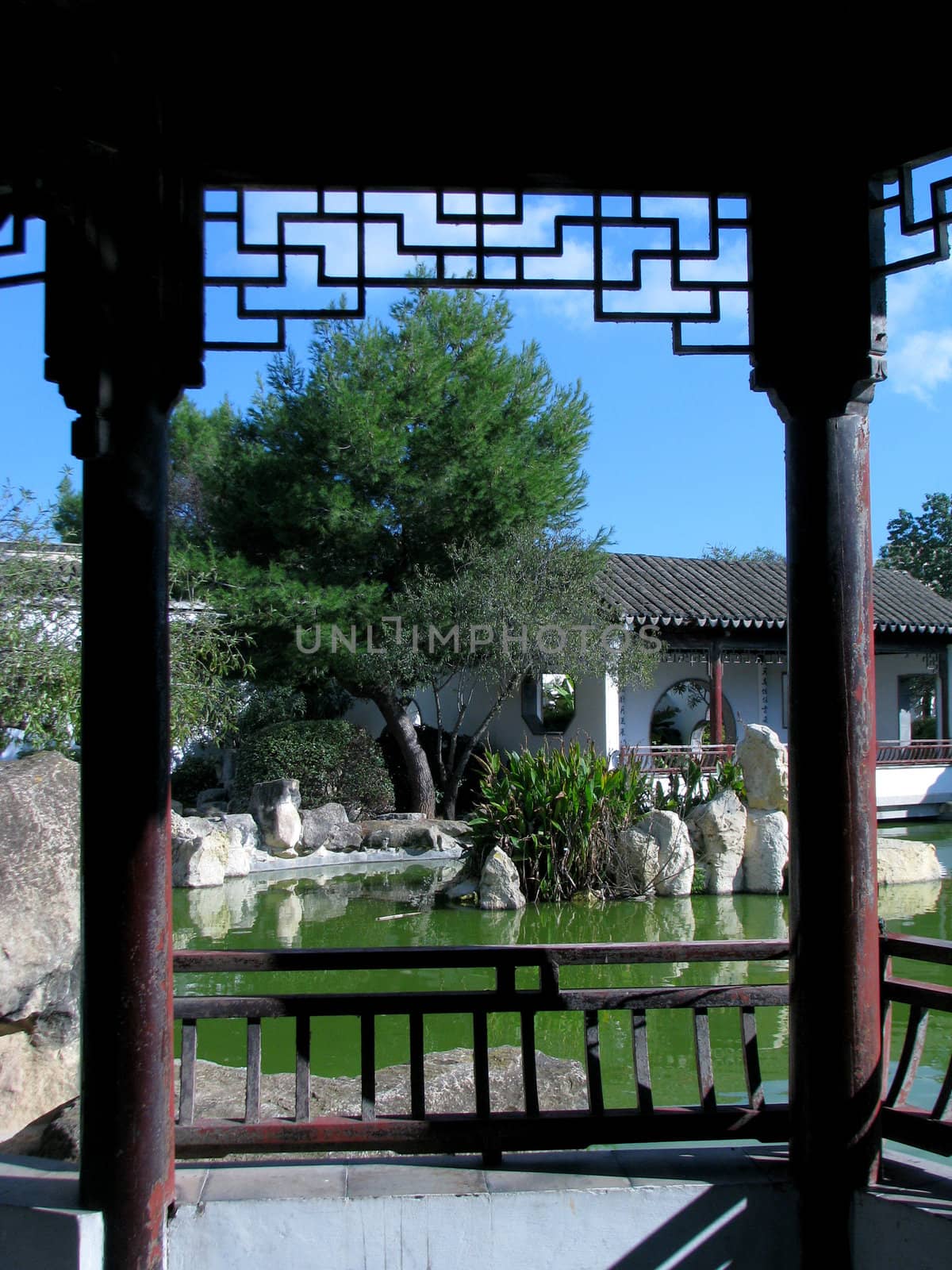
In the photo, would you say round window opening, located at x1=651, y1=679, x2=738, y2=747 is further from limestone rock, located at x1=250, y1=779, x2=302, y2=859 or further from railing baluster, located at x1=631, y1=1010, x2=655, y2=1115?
railing baluster, located at x1=631, y1=1010, x2=655, y2=1115

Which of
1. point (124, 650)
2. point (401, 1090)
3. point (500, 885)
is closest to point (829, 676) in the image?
point (124, 650)

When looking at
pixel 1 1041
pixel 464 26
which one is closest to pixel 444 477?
pixel 1 1041

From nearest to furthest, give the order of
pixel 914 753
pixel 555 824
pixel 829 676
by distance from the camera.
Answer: pixel 829 676 → pixel 555 824 → pixel 914 753

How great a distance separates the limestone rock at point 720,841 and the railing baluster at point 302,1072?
7602 millimetres

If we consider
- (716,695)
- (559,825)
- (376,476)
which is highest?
(376,476)

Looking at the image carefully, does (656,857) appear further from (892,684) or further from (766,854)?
(892,684)

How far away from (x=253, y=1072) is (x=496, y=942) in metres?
5.24

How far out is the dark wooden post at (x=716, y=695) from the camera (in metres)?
15.5

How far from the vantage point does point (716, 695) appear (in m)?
15.6

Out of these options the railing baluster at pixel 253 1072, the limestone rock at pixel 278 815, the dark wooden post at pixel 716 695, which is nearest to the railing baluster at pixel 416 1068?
the railing baluster at pixel 253 1072

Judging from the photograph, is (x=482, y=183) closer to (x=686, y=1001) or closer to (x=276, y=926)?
(x=686, y=1001)

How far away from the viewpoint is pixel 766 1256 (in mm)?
2387

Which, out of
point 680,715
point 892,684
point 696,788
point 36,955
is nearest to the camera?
point 36,955

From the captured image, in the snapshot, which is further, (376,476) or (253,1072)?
(376,476)
